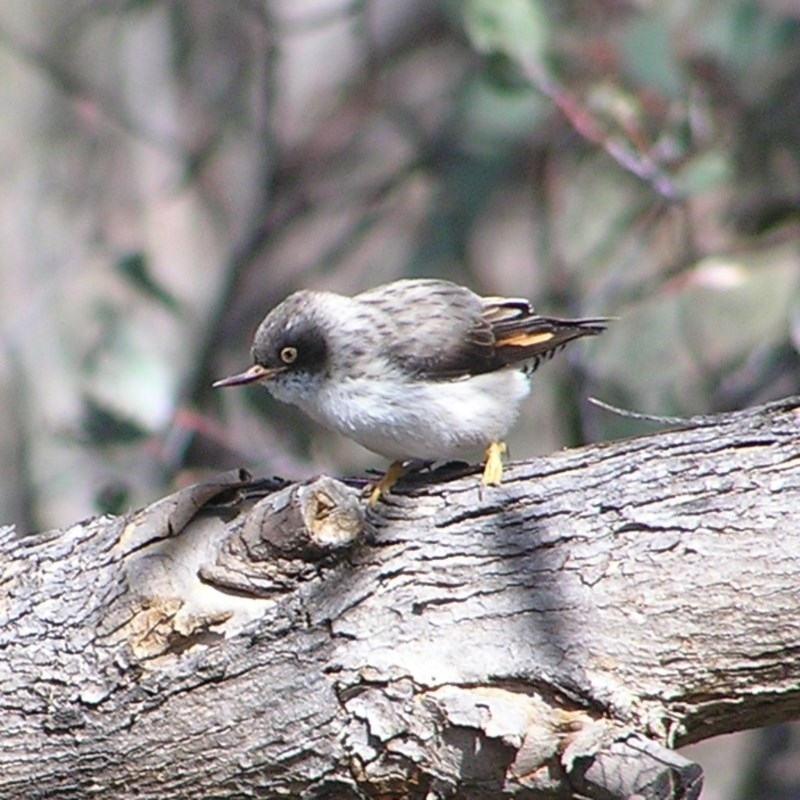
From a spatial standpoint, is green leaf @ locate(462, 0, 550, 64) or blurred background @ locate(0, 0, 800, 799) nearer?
green leaf @ locate(462, 0, 550, 64)

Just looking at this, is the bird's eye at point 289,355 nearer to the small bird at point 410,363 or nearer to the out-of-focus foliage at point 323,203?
the small bird at point 410,363

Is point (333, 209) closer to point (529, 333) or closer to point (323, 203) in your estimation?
point (323, 203)

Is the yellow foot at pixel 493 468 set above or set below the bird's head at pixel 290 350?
below

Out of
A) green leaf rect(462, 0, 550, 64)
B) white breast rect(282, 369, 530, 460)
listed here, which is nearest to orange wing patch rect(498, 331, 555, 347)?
white breast rect(282, 369, 530, 460)

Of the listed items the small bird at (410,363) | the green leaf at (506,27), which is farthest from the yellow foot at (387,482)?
the green leaf at (506,27)

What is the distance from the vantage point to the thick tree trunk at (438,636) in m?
3.13

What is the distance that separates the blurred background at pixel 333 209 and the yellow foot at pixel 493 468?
256cm

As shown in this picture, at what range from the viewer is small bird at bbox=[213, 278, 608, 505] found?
4.24m

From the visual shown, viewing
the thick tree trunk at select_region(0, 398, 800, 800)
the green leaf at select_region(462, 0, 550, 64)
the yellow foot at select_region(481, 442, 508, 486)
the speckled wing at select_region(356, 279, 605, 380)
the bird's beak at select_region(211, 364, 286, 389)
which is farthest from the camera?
the green leaf at select_region(462, 0, 550, 64)

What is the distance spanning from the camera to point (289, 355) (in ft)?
14.7

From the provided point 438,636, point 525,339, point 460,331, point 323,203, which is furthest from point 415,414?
point 323,203

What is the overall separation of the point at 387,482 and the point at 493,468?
330 millimetres

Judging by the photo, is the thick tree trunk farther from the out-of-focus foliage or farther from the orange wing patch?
the out-of-focus foliage

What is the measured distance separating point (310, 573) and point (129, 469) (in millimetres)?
3298
